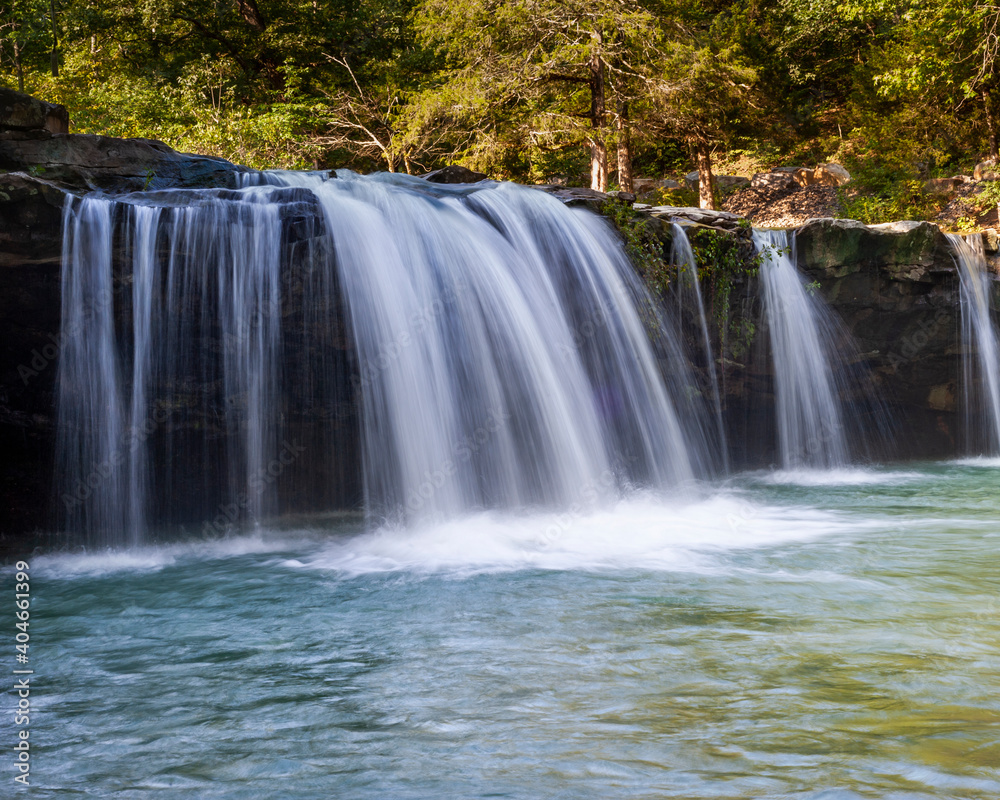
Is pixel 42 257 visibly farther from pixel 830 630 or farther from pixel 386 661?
pixel 830 630

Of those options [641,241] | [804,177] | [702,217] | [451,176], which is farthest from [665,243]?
[804,177]

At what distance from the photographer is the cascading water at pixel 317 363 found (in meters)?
7.61

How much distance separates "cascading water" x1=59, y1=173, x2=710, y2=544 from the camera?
761 centimetres

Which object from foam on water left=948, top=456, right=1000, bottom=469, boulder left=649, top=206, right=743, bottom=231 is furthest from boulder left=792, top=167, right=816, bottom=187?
boulder left=649, top=206, right=743, bottom=231

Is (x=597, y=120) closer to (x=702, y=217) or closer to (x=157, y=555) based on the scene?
(x=702, y=217)

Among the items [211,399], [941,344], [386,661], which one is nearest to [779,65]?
[941,344]

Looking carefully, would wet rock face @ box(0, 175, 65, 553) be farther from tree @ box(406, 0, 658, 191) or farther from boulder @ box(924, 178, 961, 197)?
boulder @ box(924, 178, 961, 197)

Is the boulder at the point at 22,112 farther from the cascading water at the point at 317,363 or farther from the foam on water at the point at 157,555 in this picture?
the foam on water at the point at 157,555

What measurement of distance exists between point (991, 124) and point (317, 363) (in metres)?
21.5

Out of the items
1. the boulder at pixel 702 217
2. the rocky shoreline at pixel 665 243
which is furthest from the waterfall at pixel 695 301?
the boulder at pixel 702 217

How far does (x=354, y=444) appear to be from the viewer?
8.50 metres

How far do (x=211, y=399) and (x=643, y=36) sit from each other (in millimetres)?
14102

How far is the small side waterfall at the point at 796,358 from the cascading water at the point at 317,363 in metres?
3.70

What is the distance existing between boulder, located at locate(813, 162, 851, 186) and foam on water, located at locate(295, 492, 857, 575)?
19318 millimetres
